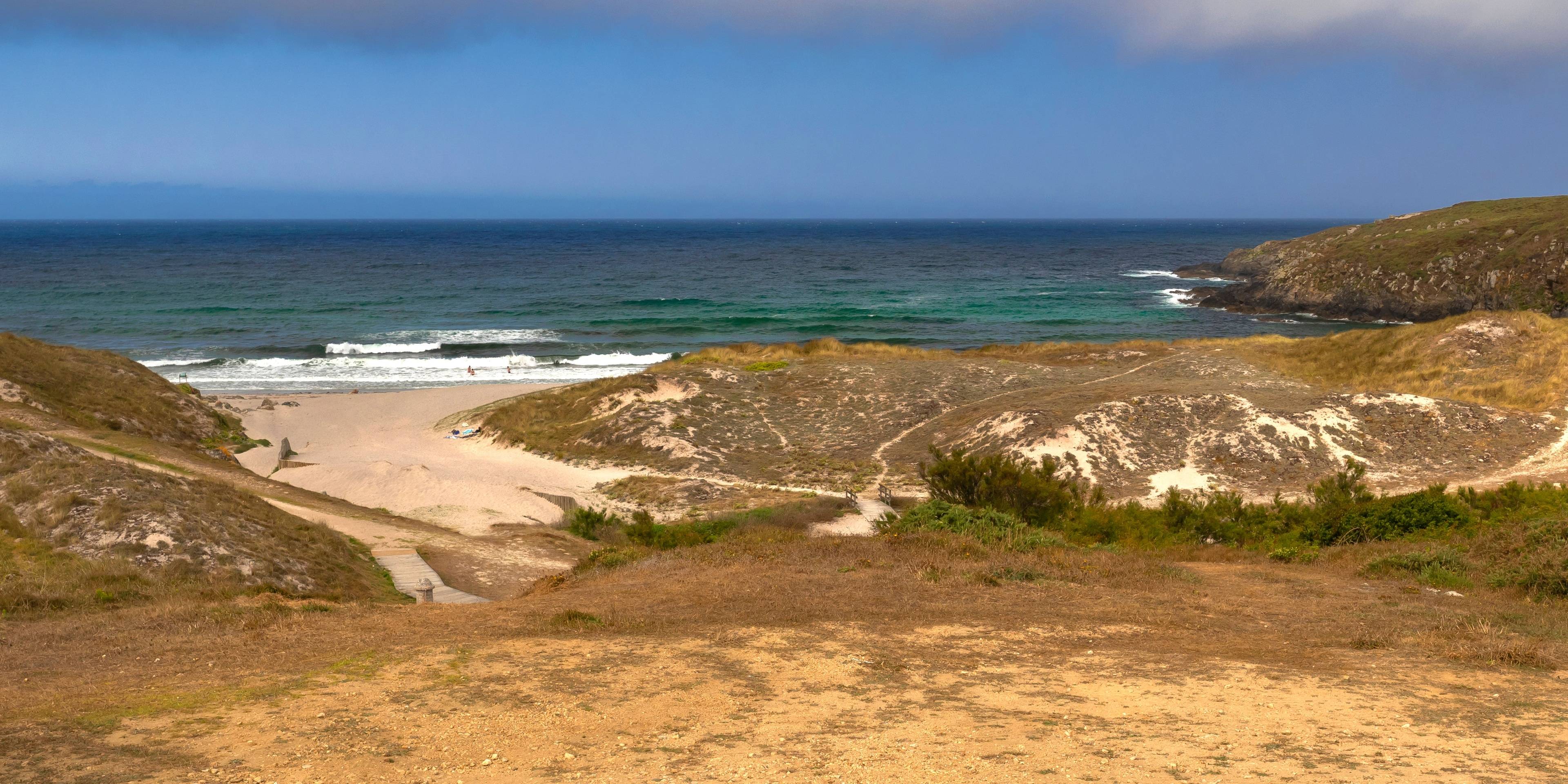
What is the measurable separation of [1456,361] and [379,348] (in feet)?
158

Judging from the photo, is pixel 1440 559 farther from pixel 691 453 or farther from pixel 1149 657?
pixel 691 453

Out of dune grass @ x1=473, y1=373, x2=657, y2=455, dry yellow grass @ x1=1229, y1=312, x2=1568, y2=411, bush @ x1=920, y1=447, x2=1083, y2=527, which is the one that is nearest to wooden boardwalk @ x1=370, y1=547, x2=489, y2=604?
bush @ x1=920, y1=447, x2=1083, y2=527

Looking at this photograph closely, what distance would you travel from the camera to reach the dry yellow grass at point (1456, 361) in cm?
2833

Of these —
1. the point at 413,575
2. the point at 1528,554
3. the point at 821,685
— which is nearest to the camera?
the point at 821,685

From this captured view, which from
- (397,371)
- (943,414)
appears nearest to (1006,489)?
(943,414)

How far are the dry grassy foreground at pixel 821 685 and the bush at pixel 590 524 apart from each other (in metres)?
7.28

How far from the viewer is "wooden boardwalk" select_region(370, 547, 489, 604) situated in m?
15.5

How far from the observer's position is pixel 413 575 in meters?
16.9

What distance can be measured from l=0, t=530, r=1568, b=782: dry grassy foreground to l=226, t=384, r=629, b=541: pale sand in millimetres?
10842

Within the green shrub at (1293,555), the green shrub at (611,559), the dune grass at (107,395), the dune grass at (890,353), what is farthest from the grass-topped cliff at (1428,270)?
the dune grass at (107,395)

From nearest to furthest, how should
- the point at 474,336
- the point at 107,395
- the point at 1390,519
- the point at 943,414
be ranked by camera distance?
the point at 1390,519, the point at 107,395, the point at 943,414, the point at 474,336

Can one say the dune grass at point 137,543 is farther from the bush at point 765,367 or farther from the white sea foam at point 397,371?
the white sea foam at point 397,371

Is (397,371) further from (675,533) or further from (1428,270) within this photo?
(1428,270)

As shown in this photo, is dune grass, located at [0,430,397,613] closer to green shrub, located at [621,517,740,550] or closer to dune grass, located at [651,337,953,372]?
green shrub, located at [621,517,740,550]
